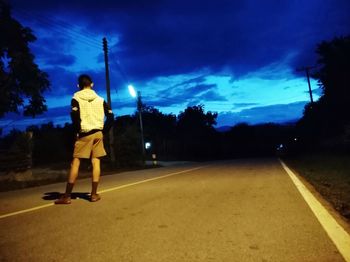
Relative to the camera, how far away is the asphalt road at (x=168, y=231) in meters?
3.70

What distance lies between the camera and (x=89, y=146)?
22.5 ft

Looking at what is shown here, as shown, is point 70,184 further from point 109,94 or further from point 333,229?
point 109,94

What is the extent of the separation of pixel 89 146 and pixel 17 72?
19.7 m

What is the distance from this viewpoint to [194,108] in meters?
86.9

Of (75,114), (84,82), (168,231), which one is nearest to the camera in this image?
(168,231)

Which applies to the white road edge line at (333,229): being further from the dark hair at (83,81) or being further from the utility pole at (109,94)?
the utility pole at (109,94)

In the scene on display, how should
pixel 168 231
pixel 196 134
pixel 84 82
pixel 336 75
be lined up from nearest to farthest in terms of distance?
pixel 168 231 → pixel 84 82 → pixel 336 75 → pixel 196 134

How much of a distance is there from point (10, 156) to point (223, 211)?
11066mm

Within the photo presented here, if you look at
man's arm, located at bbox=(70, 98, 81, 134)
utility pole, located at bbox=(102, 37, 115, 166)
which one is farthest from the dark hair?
utility pole, located at bbox=(102, 37, 115, 166)

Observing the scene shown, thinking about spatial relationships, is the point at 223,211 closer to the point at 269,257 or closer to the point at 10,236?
the point at 269,257

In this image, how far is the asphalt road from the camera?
3.70 metres

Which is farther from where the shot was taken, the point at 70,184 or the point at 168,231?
the point at 70,184

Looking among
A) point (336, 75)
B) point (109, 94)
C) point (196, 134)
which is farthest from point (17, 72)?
point (196, 134)

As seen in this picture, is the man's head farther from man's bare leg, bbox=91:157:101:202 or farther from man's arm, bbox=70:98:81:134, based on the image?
man's bare leg, bbox=91:157:101:202
